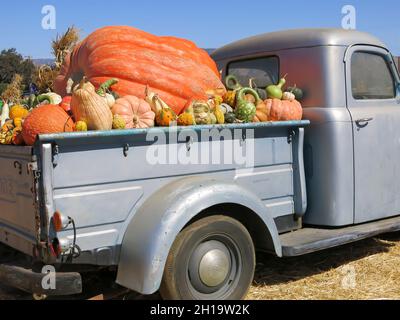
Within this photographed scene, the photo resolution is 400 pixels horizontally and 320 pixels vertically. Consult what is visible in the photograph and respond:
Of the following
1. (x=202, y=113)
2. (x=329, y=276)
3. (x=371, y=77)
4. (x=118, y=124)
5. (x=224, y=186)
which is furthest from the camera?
(x=371, y=77)

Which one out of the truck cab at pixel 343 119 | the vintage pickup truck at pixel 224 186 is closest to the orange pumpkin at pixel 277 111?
the vintage pickup truck at pixel 224 186

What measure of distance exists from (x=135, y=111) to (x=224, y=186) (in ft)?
2.74

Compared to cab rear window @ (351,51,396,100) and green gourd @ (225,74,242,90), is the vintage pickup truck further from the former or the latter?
green gourd @ (225,74,242,90)

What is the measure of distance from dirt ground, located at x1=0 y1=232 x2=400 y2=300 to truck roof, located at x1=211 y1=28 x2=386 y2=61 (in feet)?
6.71

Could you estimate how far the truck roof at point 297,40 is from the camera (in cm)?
463

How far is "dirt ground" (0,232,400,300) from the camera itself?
4344 mm

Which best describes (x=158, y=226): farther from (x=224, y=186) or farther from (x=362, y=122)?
(x=362, y=122)

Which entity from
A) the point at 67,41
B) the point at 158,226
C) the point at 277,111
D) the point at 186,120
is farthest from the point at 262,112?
the point at 67,41

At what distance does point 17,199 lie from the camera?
3.49 meters

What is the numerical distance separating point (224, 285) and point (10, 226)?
5.14 feet

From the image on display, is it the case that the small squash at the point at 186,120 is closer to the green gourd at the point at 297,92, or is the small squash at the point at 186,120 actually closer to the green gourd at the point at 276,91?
the green gourd at the point at 276,91

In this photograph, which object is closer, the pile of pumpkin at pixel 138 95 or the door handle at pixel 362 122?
the pile of pumpkin at pixel 138 95

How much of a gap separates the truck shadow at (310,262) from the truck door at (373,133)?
654 mm

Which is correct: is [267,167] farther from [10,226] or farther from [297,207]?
[10,226]
